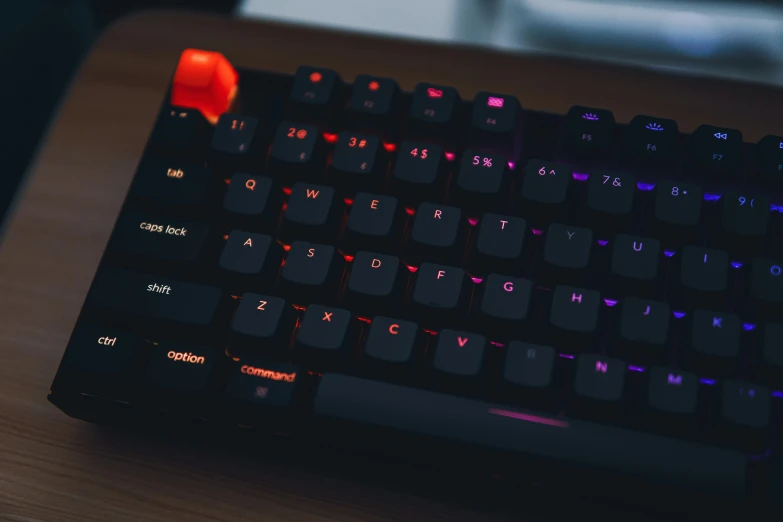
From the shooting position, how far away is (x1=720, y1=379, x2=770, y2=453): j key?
436 millimetres

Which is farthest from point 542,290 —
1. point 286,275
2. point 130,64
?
point 130,64

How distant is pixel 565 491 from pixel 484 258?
17 centimetres

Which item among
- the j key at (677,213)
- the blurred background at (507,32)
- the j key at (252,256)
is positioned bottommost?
the j key at (252,256)

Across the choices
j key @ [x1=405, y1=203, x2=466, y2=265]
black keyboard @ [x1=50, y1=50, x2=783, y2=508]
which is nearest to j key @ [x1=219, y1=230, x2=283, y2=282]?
black keyboard @ [x1=50, y1=50, x2=783, y2=508]

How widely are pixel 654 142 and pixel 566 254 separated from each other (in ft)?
0.38

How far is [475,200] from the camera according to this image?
0.52 m

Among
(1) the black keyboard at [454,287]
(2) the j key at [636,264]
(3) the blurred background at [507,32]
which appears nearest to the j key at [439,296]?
(1) the black keyboard at [454,287]

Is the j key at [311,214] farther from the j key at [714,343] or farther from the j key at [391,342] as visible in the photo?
the j key at [714,343]

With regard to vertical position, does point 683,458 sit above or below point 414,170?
below

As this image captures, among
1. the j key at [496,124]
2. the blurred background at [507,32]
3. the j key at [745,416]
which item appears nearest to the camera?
the j key at [745,416]

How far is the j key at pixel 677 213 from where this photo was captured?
1.63ft

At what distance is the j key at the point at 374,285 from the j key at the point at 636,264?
153 mm

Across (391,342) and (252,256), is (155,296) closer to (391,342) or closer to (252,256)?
(252,256)

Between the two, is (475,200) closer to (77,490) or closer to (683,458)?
(683,458)
